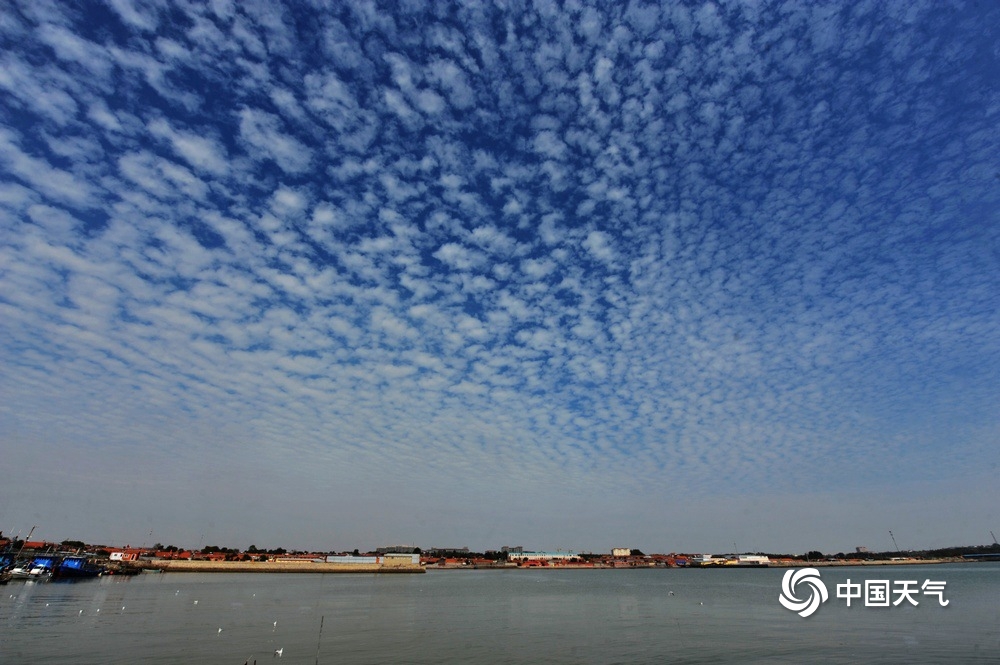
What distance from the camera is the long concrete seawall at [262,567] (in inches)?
4790

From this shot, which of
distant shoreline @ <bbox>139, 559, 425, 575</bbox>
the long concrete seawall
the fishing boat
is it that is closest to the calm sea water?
the fishing boat

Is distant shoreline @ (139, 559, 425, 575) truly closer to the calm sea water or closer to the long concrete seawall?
the long concrete seawall

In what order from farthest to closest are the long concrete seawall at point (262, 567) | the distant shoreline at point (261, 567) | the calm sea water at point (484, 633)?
1. the long concrete seawall at point (262, 567)
2. the distant shoreline at point (261, 567)
3. the calm sea water at point (484, 633)

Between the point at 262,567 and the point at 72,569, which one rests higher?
the point at 262,567

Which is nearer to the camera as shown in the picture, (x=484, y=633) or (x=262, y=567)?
(x=484, y=633)

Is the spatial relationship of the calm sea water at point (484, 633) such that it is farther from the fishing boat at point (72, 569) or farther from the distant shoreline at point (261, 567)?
the distant shoreline at point (261, 567)

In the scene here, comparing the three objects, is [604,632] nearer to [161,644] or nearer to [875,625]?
[875,625]

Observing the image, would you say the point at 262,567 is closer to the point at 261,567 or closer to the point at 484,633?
the point at 261,567

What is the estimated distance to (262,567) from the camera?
131625 mm

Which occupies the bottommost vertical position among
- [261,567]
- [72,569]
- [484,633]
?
[484,633]

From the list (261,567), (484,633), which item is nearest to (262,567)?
(261,567)

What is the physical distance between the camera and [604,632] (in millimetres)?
30062

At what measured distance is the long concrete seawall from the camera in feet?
399

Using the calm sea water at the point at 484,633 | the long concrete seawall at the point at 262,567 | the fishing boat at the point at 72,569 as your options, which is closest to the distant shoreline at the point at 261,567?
the long concrete seawall at the point at 262,567
